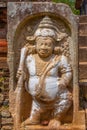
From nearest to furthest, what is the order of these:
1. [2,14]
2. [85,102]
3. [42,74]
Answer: [42,74]
[85,102]
[2,14]

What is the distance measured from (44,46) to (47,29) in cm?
21

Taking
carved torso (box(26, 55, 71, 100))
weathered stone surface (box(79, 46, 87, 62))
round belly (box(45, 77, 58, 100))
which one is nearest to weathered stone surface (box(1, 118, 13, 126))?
carved torso (box(26, 55, 71, 100))

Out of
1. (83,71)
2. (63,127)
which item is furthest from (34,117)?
(83,71)

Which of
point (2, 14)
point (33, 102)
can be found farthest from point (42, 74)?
point (2, 14)

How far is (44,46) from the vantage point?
15.9 feet

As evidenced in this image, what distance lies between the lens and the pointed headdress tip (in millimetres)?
4887

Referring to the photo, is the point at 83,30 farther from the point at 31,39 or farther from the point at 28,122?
the point at 28,122

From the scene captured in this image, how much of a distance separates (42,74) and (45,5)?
0.78 metres

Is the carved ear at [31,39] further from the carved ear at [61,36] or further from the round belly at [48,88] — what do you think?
the round belly at [48,88]

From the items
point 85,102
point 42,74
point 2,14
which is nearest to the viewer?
point 42,74

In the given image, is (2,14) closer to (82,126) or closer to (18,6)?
(18,6)

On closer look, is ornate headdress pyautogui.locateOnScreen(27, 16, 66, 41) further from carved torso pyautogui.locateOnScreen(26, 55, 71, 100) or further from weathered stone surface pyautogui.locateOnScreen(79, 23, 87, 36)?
weathered stone surface pyautogui.locateOnScreen(79, 23, 87, 36)

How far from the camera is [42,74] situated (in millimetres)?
4871

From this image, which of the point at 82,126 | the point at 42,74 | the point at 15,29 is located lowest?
the point at 82,126
